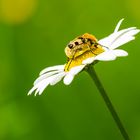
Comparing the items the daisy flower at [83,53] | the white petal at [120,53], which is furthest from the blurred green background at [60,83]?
the white petal at [120,53]

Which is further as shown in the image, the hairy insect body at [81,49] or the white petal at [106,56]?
the hairy insect body at [81,49]

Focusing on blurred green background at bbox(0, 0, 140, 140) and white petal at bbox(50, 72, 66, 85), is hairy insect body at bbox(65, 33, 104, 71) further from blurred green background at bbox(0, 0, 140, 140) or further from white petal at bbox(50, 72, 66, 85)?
blurred green background at bbox(0, 0, 140, 140)

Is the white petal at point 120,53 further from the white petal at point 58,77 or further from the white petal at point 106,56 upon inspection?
the white petal at point 58,77

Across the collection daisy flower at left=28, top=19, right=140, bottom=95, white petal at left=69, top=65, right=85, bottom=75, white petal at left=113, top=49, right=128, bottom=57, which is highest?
daisy flower at left=28, top=19, right=140, bottom=95

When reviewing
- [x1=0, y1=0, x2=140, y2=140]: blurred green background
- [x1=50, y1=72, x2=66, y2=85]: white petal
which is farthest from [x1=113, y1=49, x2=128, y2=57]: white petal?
[x1=0, y1=0, x2=140, y2=140]: blurred green background

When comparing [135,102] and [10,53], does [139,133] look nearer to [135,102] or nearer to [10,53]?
[135,102]

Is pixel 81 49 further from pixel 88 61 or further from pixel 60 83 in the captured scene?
pixel 60 83
